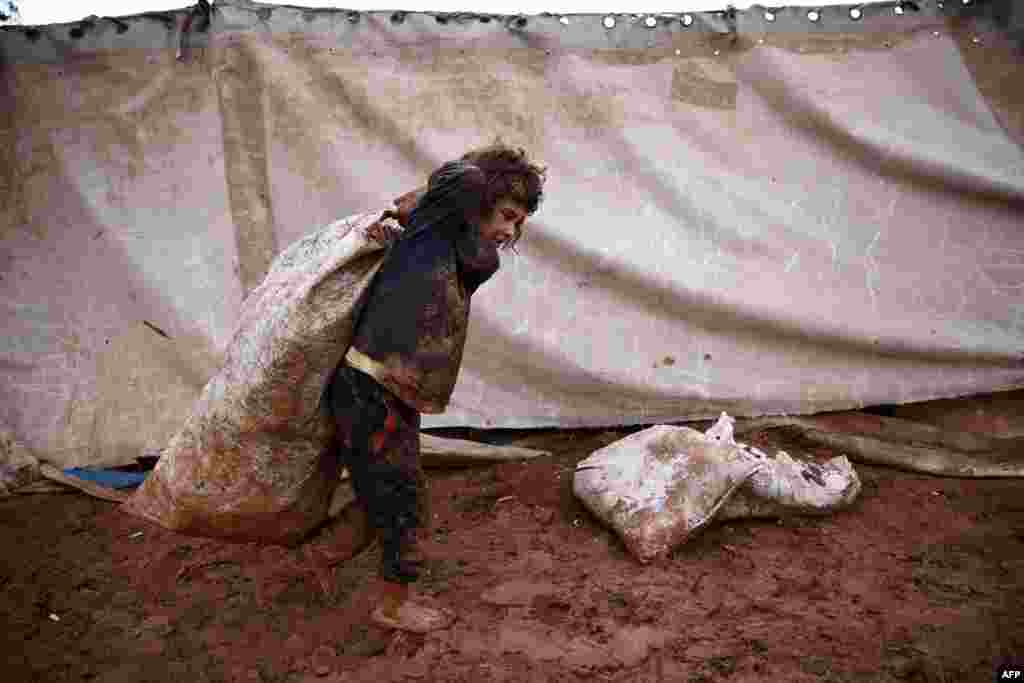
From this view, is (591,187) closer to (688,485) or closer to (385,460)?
(688,485)

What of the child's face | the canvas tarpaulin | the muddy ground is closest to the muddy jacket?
the child's face

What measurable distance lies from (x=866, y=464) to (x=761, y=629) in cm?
132

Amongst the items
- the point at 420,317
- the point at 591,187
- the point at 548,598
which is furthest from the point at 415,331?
the point at 591,187

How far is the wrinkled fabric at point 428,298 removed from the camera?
6.24 feet

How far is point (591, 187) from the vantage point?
11.3 ft

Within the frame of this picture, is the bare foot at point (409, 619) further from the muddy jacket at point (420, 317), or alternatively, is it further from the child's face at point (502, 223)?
the child's face at point (502, 223)

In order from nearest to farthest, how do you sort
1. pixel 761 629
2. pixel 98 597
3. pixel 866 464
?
pixel 761 629
pixel 98 597
pixel 866 464

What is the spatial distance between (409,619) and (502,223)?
1151mm

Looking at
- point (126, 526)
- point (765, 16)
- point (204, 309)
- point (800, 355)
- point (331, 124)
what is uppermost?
point (765, 16)

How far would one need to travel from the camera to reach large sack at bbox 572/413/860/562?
2.56 meters

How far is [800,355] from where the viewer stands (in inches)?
135

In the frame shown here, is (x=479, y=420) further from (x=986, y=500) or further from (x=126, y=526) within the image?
(x=986, y=500)

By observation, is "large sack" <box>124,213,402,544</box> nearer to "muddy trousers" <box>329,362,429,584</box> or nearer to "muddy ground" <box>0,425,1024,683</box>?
"muddy trousers" <box>329,362,429,584</box>

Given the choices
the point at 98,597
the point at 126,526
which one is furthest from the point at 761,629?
the point at 126,526
